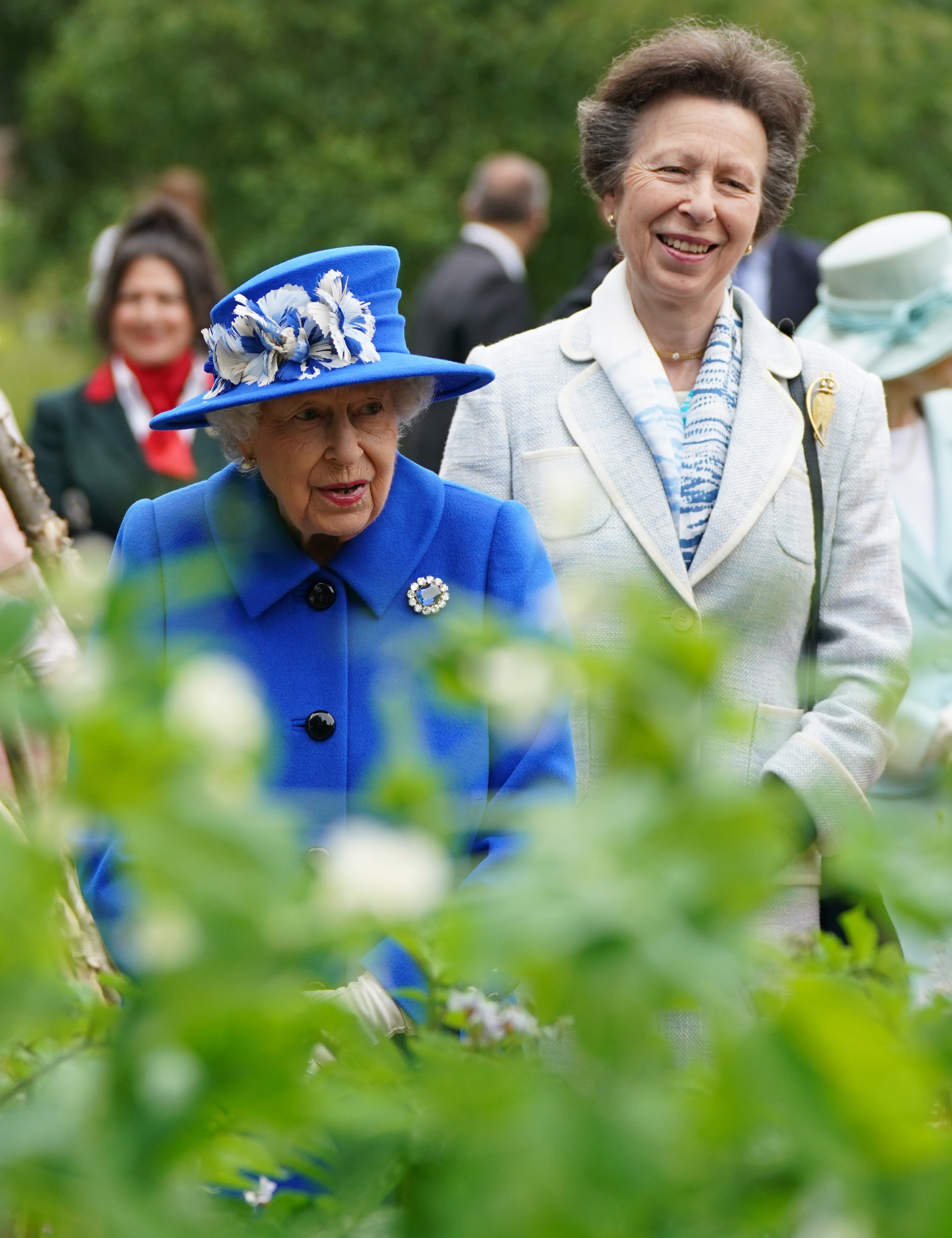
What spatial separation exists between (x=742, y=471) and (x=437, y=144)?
1594 centimetres

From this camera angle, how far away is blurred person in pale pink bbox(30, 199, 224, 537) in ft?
18.4

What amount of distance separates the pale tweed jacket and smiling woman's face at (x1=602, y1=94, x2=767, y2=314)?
8.0 inches

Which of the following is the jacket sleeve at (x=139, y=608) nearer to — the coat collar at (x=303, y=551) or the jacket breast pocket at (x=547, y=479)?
the coat collar at (x=303, y=551)

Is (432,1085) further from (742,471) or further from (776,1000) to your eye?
(742,471)

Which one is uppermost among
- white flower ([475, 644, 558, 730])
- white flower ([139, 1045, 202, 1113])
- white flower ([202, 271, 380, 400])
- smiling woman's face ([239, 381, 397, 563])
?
white flower ([475, 644, 558, 730])

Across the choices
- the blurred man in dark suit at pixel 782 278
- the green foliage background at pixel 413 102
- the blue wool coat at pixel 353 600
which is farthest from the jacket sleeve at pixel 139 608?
the green foliage background at pixel 413 102

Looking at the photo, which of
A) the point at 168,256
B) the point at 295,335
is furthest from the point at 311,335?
the point at 168,256

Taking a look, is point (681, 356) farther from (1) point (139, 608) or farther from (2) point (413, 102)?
(2) point (413, 102)

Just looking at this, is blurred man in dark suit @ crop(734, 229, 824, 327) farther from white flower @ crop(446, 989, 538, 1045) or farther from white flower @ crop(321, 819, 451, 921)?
white flower @ crop(321, 819, 451, 921)

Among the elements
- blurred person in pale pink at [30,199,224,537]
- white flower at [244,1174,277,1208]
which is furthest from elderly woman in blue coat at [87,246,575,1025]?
blurred person in pale pink at [30,199,224,537]

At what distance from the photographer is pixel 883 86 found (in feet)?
59.5

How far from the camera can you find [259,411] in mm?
2652

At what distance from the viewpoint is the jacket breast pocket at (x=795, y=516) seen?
3105 mm

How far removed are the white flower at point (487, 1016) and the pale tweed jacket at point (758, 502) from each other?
164cm
